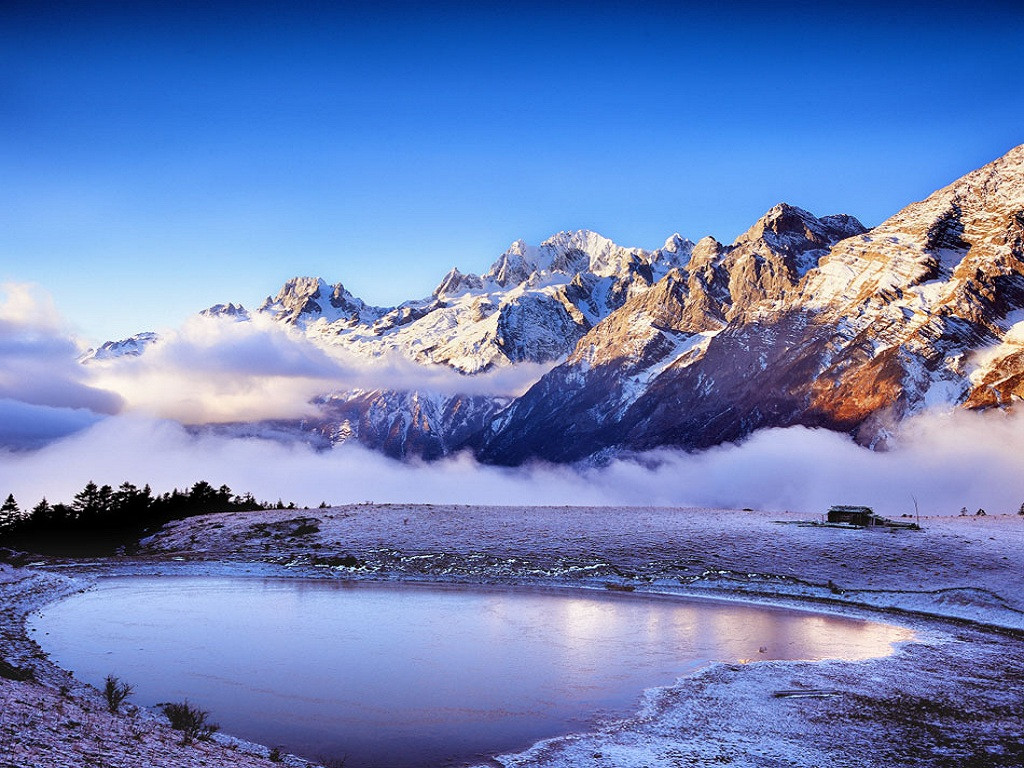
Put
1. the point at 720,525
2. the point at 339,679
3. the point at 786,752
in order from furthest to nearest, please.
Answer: the point at 720,525 < the point at 339,679 < the point at 786,752

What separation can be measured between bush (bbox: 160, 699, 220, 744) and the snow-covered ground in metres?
0.55

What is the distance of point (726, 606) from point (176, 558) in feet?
160

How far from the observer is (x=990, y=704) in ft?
85.5

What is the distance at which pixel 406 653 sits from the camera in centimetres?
3328

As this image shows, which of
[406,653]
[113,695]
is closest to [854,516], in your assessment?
[406,653]

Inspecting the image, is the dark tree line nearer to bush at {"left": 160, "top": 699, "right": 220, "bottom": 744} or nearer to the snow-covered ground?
the snow-covered ground

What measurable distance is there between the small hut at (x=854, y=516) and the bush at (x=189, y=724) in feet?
205

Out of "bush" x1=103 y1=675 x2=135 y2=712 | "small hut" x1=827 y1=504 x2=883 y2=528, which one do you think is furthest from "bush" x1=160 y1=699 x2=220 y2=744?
"small hut" x1=827 y1=504 x2=883 y2=528

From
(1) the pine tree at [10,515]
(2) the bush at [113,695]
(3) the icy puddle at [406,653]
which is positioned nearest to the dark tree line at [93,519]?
(1) the pine tree at [10,515]

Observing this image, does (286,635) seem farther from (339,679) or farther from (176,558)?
(176,558)

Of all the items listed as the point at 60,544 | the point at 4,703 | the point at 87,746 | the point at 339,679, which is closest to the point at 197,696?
the point at 339,679

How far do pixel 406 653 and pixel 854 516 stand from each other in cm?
5374

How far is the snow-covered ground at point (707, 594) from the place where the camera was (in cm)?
2020

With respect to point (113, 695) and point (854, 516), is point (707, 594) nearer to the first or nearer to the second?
point (854, 516)
